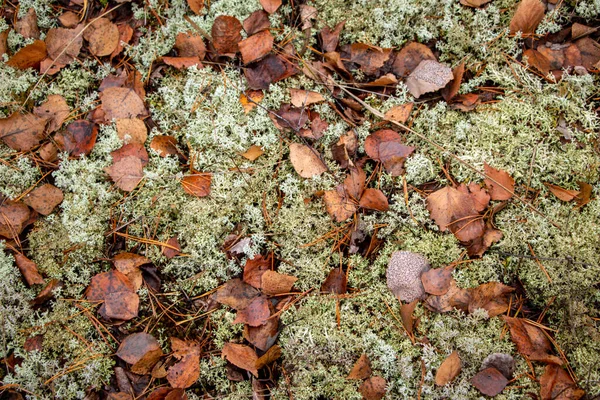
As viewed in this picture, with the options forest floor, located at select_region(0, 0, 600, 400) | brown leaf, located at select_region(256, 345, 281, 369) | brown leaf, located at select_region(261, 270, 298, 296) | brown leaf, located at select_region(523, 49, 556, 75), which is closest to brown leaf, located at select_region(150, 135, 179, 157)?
forest floor, located at select_region(0, 0, 600, 400)

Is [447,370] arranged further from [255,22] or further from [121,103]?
[121,103]

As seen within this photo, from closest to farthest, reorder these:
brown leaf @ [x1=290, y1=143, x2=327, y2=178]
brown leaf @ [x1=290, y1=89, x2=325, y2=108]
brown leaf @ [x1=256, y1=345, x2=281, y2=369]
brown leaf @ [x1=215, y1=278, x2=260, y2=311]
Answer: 1. brown leaf @ [x1=256, y1=345, x2=281, y2=369]
2. brown leaf @ [x1=215, y1=278, x2=260, y2=311]
3. brown leaf @ [x1=290, y1=143, x2=327, y2=178]
4. brown leaf @ [x1=290, y1=89, x2=325, y2=108]

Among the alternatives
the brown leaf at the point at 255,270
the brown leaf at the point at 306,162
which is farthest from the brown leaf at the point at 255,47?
the brown leaf at the point at 255,270

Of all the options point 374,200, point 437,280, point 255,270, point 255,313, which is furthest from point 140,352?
point 437,280

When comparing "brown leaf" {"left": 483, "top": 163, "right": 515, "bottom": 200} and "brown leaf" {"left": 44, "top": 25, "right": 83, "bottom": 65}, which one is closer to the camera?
"brown leaf" {"left": 483, "top": 163, "right": 515, "bottom": 200}

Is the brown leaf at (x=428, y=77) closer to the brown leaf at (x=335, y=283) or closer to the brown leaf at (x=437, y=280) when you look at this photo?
the brown leaf at (x=437, y=280)

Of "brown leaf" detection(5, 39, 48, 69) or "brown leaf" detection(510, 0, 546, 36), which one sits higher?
"brown leaf" detection(510, 0, 546, 36)

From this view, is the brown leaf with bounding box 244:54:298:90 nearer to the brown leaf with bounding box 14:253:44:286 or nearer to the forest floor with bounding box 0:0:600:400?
the forest floor with bounding box 0:0:600:400
